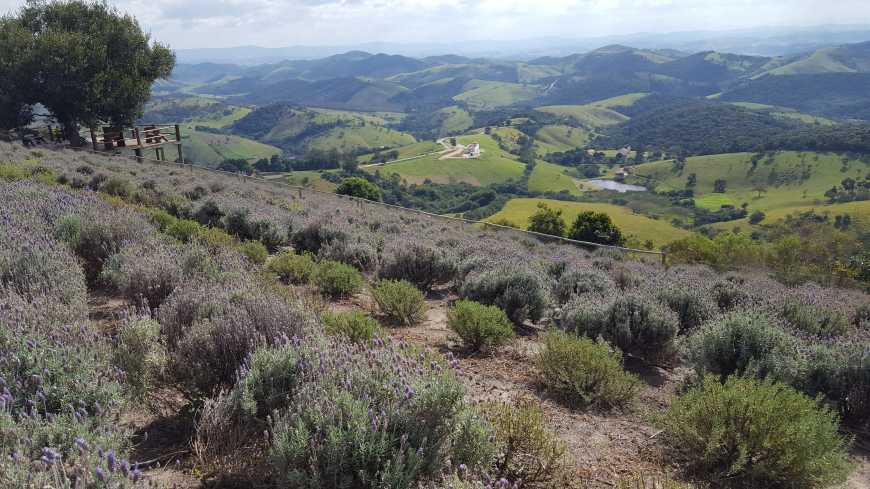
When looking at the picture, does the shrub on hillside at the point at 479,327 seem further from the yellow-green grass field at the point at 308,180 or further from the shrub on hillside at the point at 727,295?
the yellow-green grass field at the point at 308,180

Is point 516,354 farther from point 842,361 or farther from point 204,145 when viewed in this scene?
point 204,145

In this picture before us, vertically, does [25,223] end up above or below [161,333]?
Result: above

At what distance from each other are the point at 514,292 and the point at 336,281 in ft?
8.03

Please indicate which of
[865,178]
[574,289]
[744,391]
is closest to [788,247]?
[574,289]

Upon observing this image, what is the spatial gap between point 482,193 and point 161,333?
115837mm

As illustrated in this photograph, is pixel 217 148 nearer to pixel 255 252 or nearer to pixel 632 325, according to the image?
pixel 255 252

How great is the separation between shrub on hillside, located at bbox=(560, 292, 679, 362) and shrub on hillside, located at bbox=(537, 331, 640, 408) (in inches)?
46.9

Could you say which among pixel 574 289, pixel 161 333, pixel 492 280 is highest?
pixel 161 333

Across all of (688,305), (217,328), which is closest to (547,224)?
(688,305)

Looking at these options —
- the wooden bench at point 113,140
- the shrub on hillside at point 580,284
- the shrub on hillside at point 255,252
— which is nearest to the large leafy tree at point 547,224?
the wooden bench at point 113,140

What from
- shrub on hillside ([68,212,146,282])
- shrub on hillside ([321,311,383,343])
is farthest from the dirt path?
shrub on hillside ([68,212,146,282])

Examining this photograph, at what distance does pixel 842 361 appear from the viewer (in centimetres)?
474

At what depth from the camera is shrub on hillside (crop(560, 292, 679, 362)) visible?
592cm

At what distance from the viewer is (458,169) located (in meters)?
145
